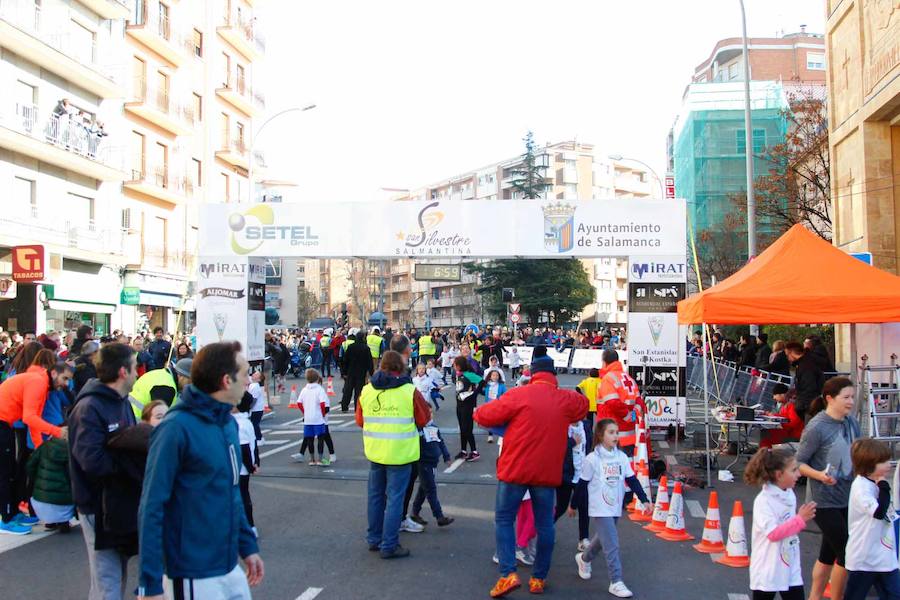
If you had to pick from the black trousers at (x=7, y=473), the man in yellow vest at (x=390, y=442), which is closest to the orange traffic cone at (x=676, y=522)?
the man in yellow vest at (x=390, y=442)

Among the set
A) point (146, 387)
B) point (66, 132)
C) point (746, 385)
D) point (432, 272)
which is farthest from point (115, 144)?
point (146, 387)

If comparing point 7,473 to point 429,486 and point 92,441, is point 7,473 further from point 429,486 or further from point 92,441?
point 92,441

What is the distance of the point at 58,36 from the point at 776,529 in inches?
1151

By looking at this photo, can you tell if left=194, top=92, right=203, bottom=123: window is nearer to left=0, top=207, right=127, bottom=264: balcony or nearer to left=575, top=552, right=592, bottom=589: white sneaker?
left=0, top=207, right=127, bottom=264: balcony

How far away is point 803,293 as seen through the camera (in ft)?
32.9

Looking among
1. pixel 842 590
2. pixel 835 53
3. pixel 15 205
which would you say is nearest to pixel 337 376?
pixel 15 205

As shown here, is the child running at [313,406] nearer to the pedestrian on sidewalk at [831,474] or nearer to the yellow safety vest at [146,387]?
the yellow safety vest at [146,387]

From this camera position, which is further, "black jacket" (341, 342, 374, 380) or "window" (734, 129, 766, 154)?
"window" (734, 129, 766, 154)

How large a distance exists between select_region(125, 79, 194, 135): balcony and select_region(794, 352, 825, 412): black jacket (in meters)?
29.2

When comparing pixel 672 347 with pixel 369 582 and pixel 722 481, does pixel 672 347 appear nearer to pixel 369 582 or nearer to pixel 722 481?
pixel 722 481

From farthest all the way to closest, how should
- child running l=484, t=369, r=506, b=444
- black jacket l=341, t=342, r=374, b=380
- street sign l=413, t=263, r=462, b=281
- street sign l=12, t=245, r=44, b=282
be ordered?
1. street sign l=413, t=263, r=462, b=281
2. street sign l=12, t=245, r=44, b=282
3. black jacket l=341, t=342, r=374, b=380
4. child running l=484, t=369, r=506, b=444

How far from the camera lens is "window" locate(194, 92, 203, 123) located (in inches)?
1526

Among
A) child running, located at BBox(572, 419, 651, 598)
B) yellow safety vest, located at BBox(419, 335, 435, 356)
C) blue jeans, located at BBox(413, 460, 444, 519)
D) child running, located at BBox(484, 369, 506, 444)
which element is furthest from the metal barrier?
yellow safety vest, located at BBox(419, 335, 435, 356)

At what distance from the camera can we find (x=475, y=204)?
51.9 feet
